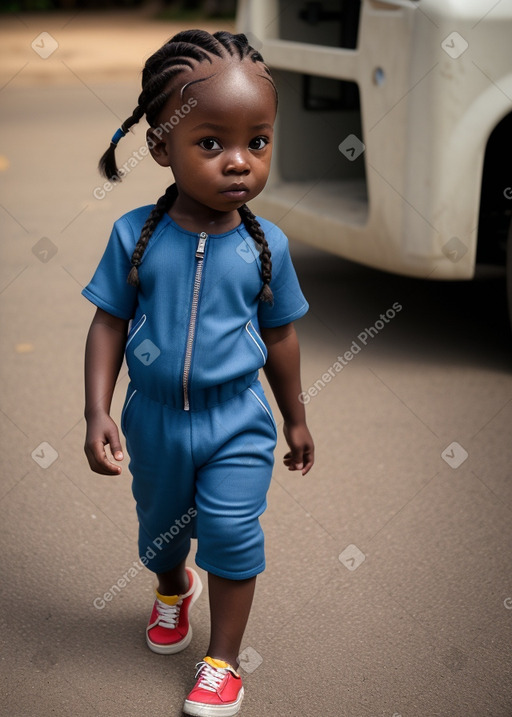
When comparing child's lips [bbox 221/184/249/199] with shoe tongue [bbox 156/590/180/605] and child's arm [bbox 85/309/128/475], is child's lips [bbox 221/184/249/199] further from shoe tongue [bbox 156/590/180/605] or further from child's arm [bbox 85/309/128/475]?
shoe tongue [bbox 156/590/180/605]

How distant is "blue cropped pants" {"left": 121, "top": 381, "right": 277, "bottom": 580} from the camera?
2.32m

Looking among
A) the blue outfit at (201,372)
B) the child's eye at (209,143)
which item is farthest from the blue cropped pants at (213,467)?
the child's eye at (209,143)

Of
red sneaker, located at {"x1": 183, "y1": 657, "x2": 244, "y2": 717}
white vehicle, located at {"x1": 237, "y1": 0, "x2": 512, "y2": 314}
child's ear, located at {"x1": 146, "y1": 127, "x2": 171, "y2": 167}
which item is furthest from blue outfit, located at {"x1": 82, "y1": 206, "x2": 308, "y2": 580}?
white vehicle, located at {"x1": 237, "y1": 0, "x2": 512, "y2": 314}

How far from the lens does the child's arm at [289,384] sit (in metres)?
2.49

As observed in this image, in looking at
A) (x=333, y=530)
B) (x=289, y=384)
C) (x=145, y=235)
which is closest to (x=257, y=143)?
(x=145, y=235)

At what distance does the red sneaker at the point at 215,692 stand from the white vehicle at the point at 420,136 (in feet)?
7.13

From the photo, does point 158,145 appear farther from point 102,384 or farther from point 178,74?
point 102,384

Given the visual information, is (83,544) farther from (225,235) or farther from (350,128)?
(350,128)

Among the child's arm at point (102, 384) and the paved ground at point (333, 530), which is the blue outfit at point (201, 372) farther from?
the paved ground at point (333, 530)

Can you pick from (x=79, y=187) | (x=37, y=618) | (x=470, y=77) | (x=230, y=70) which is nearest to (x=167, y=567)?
(x=37, y=618)

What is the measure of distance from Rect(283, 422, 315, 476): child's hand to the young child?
13 cm

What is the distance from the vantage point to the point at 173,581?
265cm

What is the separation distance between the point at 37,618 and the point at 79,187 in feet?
17.9

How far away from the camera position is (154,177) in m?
8.17
